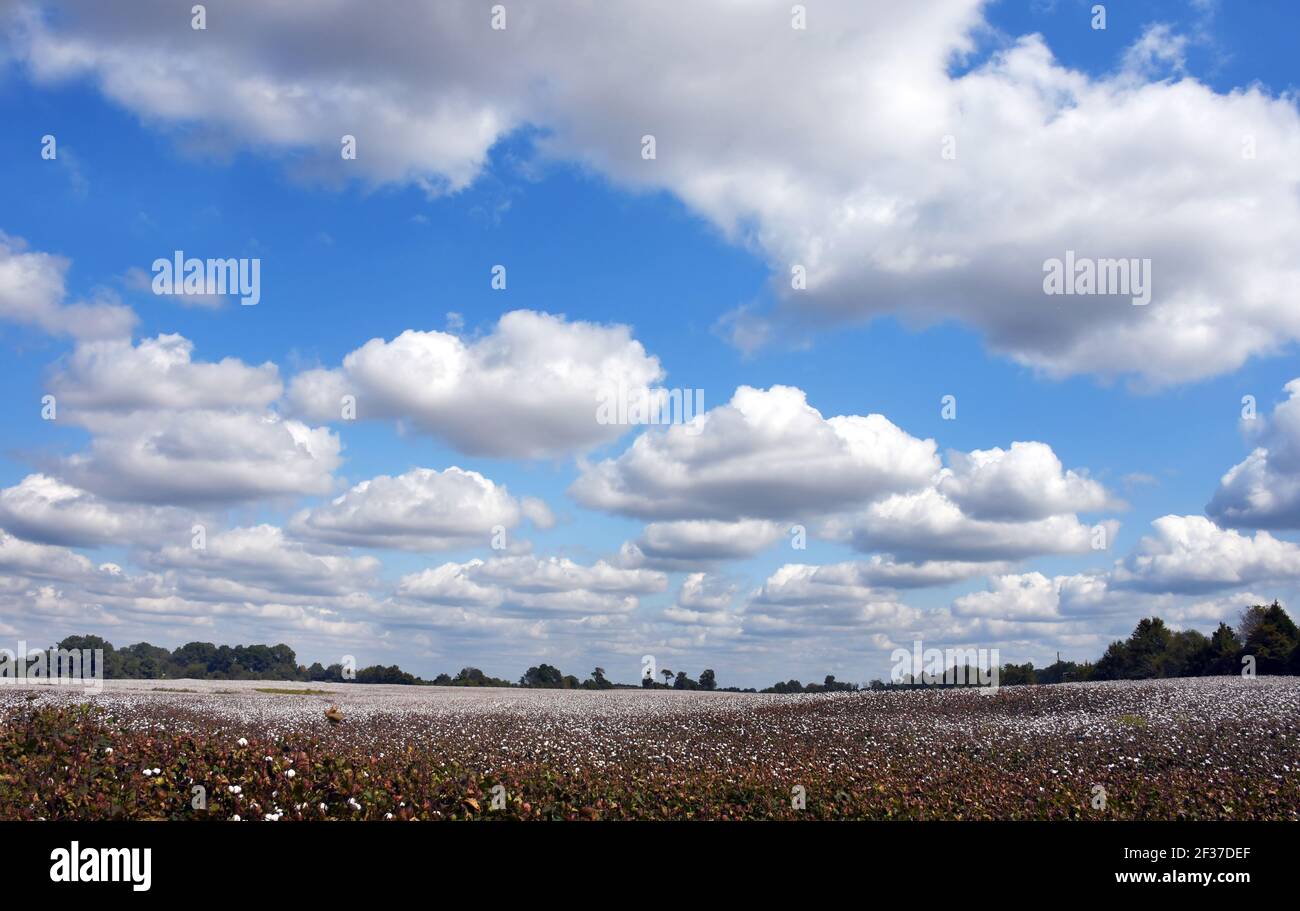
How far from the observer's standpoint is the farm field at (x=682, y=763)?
1473 cm

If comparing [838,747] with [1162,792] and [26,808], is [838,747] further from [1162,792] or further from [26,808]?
[26,808]

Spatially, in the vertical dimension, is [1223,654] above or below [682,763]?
below

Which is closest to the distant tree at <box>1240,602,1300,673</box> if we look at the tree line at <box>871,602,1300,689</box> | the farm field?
the tree line at <box>871,602,1300,689</box>

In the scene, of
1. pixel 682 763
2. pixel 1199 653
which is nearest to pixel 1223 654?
pixel 1199 653

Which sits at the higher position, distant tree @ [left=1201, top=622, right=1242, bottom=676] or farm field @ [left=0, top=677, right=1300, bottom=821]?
farm field @ [left=0, top=677, right=1300, bottom=821]

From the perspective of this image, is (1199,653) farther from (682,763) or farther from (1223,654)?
(682,763)

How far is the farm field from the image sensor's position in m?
14.7

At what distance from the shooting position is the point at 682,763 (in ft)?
68.9

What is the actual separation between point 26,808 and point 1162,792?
19712 mm

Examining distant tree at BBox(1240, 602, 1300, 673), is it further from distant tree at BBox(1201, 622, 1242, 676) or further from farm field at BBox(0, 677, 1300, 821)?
farm field at BBox(0, 677, 1300, 821)

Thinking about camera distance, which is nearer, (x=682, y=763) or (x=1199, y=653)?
(x=682, y=763)

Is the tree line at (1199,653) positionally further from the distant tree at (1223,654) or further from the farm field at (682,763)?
the farm field at (682,763)

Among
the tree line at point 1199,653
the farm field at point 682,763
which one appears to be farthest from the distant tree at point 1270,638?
the farm field at point 682,763
